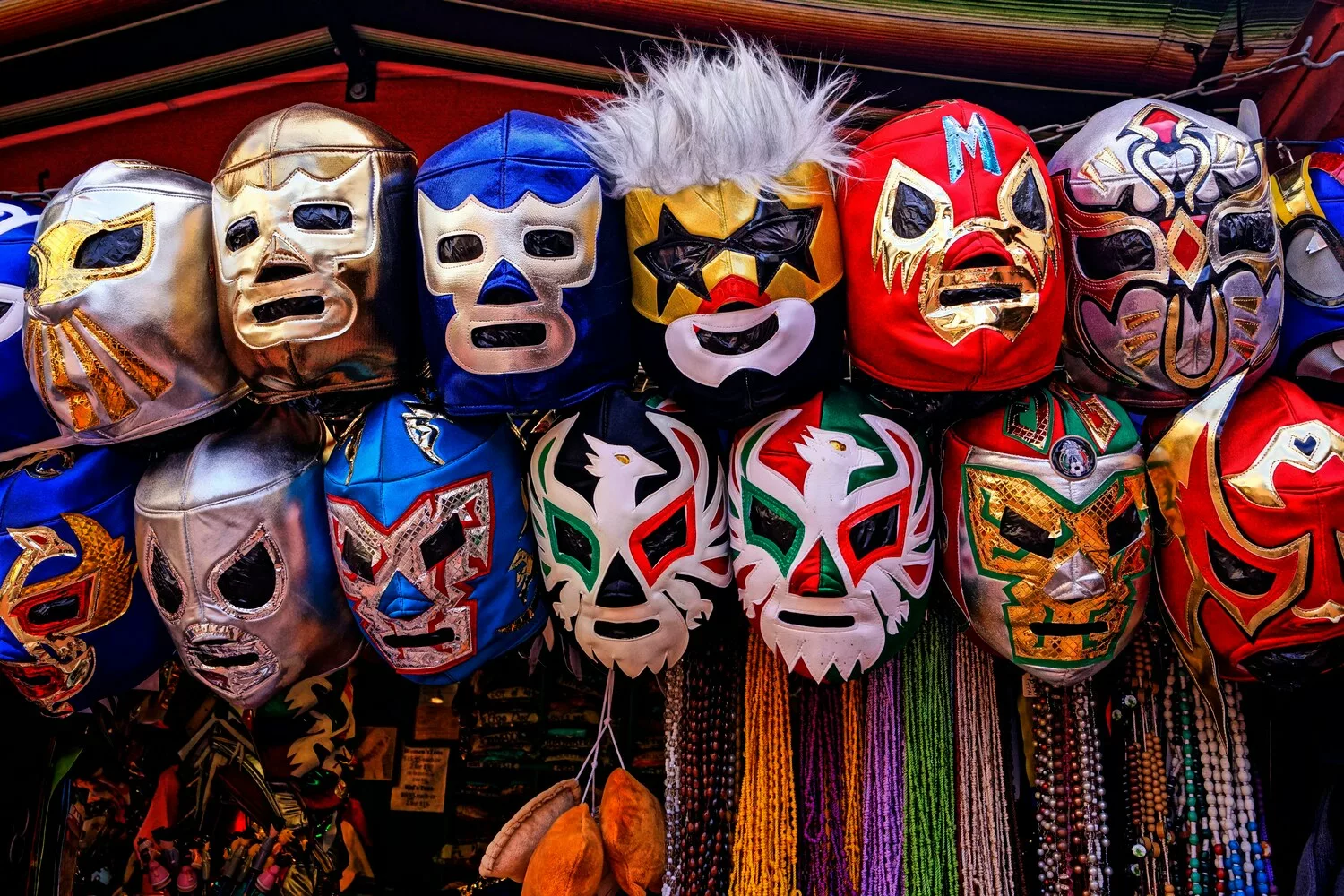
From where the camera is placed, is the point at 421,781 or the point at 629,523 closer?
the point at 629,523

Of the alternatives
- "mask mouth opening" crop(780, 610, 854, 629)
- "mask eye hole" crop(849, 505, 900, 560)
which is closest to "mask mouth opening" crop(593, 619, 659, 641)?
"mask mouth opening" crop(780, 610, 854, 629)

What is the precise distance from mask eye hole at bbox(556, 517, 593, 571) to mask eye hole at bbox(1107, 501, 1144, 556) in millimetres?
765

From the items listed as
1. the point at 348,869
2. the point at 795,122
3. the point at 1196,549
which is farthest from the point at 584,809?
the point at 795,122

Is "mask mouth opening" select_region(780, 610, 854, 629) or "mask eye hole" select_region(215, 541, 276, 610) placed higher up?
"mask mouth opening" select_region(780, 610, 854, 629)

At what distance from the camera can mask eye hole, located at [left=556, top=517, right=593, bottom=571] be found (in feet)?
4.51

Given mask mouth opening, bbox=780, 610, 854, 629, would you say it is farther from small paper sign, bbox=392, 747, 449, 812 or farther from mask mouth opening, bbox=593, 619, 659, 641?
small paper sign, bbox=392, 747, 449, 812

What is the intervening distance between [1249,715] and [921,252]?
104 centimetres

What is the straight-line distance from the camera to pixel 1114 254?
4.24 feet

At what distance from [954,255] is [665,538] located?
584mm

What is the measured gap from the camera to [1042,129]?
1.62 meters

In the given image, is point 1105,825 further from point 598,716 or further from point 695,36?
point 695,36

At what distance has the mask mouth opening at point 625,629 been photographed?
140 centimetres

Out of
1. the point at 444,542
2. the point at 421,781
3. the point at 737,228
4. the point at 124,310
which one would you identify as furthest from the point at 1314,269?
the point at 421,781

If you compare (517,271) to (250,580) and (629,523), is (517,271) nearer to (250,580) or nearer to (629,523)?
(629,523)
